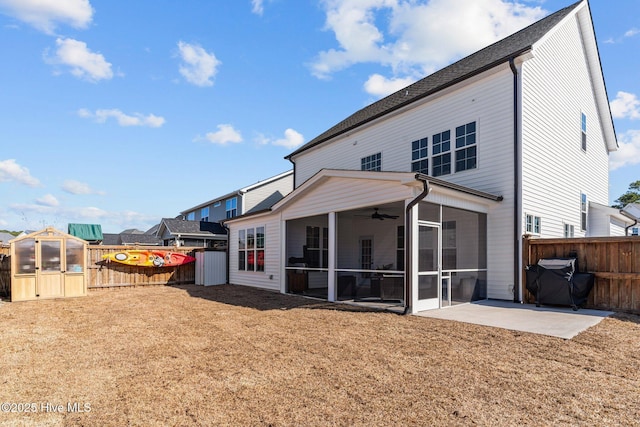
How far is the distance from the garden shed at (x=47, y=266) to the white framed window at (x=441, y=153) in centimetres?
1248

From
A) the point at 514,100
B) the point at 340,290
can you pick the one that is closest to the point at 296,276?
the point at 340,290

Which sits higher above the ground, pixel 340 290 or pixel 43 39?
pixel 43 39

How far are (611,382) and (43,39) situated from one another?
44.8ft

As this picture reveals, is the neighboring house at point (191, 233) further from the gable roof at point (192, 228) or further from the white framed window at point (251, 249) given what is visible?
the white framed window at point (251, 249)

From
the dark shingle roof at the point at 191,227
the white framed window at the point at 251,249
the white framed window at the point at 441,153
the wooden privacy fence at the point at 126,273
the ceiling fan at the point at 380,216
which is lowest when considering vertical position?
the wooden privacy fence at the point at 126,273

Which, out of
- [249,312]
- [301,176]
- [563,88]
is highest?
[563,88]

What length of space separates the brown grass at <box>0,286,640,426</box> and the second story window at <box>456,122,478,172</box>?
541cm

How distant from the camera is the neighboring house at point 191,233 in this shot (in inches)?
887

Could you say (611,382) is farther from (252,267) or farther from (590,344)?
(252,267)

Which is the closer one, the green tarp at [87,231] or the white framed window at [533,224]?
the white framed window at [533,224]

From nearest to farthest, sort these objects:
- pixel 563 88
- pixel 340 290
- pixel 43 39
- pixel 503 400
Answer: pixel 503 400 → pixel 43 39 → pixel 340 290 → pixel 563 88

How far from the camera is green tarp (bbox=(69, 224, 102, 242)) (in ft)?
87.9

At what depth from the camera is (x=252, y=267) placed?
581 inches

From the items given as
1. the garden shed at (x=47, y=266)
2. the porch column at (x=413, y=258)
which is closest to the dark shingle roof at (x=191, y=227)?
the garden shed at (x=47, y=266)
